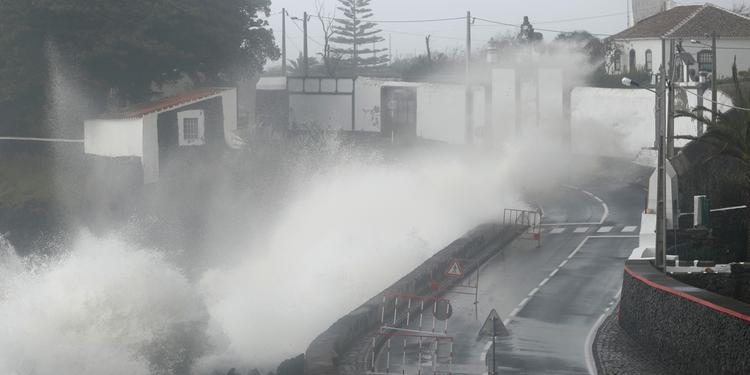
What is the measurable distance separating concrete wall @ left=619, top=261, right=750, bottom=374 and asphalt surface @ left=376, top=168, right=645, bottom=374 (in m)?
1.51

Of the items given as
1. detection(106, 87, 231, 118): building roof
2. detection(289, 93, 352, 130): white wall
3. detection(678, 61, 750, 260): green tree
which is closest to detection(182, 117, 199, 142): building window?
detection(106, 87, 231, 118): building roof

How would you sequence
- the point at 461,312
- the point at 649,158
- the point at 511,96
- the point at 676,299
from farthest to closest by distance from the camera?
the point at 511,96
the point at 649,158
the point at 461,312
the point at 676,299

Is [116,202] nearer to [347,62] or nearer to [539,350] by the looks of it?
[539,350]

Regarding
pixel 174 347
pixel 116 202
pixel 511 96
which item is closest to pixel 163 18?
pixel 116 202

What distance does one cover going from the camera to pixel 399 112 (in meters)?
76.8

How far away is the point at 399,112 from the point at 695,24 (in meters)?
18.9

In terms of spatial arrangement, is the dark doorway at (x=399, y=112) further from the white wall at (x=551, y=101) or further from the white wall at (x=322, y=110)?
the white wall at (x=551, y=101)

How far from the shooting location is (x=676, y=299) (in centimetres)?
2531

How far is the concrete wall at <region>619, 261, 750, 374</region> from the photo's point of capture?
2186 centimetres

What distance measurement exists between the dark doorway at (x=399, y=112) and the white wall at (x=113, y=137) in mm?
17973

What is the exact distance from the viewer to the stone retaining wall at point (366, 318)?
80.9 feet

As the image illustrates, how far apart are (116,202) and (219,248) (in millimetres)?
6214

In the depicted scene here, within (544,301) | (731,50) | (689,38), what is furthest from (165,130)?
(544,301)

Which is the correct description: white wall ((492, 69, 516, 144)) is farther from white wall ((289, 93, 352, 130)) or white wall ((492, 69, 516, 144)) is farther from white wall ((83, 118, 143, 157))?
white wall ((83, 118, 143, 157))
